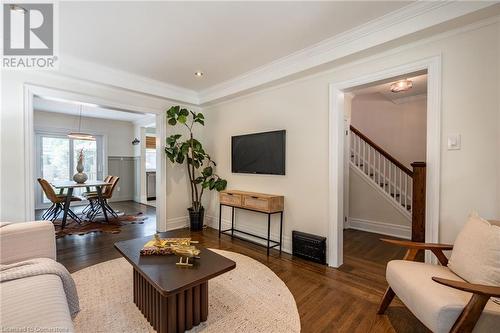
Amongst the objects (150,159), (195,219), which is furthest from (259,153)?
(150,159)

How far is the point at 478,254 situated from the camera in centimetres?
147

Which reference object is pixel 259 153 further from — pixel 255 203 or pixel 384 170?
pixel 384 170

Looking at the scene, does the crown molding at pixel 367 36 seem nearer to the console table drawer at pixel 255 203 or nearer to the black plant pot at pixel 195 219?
the console table drawer at pixel 255 203

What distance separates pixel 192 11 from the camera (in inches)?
83.2

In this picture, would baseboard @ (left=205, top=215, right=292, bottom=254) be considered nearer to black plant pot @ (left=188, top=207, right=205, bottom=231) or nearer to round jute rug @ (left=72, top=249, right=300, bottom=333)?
black plant pot @ (left=188, top=207, right=205, bottom=231)

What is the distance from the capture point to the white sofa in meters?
1.12

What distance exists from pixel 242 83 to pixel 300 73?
1.00 meters

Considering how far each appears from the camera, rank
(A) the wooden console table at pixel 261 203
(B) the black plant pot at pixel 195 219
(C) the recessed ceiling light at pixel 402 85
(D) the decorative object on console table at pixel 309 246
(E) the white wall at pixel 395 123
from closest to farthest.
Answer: (D) the decorative object on console table at pixel 309 246 → (A) the wooden console table at pixel 261 203 → (C) the recessed ceiling light at pixel 402 85 → (B) the black plant pot at pixel 195 219 → (E) the white wall at pixel 395 123

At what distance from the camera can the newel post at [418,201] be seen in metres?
2.66

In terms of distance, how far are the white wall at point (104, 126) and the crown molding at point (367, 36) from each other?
5368 mm

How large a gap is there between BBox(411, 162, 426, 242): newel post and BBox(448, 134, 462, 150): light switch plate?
58 cm

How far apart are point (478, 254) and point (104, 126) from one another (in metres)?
8.11

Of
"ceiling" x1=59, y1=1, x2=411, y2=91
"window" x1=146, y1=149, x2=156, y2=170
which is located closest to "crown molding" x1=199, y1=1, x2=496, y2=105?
"ceiling" x1=59, y1=1, x2=411, y2=91

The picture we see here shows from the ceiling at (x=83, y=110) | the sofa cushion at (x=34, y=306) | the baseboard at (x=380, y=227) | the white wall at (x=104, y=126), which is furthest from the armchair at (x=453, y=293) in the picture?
the white wall at (x=104, y=126)
